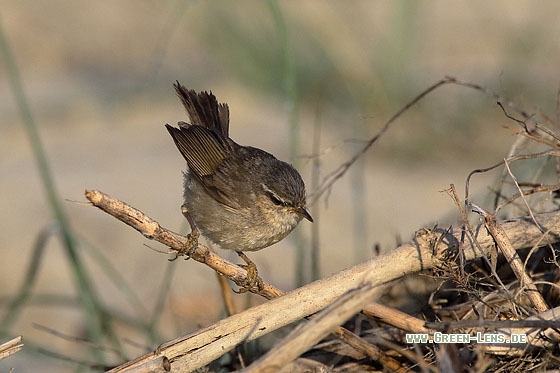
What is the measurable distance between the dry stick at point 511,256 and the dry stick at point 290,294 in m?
0.12

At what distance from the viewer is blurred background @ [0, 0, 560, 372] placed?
7.26 m

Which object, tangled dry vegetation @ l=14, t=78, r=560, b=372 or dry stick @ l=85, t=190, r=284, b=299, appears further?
tangled dry vegetation @ l=14, t=78, r=560, b=372

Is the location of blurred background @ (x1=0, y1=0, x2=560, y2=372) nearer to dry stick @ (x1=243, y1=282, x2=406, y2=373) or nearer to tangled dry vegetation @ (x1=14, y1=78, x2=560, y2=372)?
tangled dry vegetation @ (x1=14, y1=78, x2=560, y2=372)

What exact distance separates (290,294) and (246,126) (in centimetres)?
678

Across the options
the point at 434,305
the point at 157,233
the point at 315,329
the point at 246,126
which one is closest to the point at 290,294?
the point at 157,233

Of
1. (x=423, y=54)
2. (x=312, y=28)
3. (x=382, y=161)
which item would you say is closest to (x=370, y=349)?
(x=382, y=161)

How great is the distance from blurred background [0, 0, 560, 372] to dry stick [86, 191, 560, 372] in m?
1.30

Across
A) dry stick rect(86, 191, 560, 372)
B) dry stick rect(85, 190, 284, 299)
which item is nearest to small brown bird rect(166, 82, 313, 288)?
dry stick rect(85, 190, 284, 299)

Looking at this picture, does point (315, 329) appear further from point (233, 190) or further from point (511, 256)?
point (233, 190)

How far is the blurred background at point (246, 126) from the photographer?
7.26 m

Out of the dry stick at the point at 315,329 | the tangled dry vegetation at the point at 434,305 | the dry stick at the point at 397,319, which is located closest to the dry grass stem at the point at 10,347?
the tangled dry vegetation at the point at 434,305

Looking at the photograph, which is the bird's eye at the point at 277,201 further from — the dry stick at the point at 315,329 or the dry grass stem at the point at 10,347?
the dry stick at the point at 315,329

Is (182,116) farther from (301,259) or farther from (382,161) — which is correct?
(301,259)

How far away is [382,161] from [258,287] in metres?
6.21
